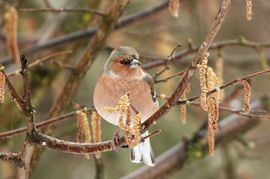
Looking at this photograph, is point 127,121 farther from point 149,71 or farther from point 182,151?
point 149,71

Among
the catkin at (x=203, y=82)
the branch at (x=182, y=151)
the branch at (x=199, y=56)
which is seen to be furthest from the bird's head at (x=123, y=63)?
the catkin at (x=203, y=82)

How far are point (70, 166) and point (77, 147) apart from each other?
4.13 metres

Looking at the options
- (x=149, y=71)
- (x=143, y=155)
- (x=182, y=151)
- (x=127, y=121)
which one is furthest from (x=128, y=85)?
(x=149, y=71)

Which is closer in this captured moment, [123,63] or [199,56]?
[199,56]

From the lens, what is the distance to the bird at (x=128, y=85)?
10.7ft

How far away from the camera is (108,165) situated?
580 centimetres

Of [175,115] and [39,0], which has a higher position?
[39,0]

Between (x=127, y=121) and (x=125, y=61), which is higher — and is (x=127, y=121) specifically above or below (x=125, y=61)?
below

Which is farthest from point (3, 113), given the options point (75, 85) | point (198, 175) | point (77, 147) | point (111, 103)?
point (77, 147)

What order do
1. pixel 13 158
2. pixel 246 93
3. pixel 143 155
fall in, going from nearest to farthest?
pixel 246 93, pixel 13 158, pixel 143 155

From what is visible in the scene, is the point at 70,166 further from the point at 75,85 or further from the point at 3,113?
the point at 75,85

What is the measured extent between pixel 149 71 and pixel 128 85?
268 cm

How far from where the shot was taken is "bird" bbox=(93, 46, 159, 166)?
3.25m

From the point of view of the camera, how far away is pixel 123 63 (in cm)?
338
